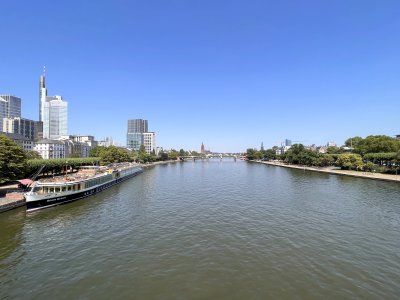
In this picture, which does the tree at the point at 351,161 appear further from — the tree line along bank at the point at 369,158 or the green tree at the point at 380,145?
the green tree at the point at 380,145

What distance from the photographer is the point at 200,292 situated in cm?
1731

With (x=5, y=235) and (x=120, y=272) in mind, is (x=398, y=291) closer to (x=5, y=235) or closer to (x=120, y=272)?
(x=120, y=272)

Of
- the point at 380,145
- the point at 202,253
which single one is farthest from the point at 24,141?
the point at 380,145

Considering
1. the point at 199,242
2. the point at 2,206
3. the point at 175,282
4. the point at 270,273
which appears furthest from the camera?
the point at 2,206

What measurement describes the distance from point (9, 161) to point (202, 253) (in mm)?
43483

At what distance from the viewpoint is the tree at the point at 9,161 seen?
4588cm

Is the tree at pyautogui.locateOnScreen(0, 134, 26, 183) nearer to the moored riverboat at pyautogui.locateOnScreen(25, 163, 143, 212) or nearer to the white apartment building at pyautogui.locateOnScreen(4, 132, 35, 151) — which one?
the moored riverboat at pyautogui.locateOnScreen(25, 163, 143, 212)

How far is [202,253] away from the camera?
938 inches

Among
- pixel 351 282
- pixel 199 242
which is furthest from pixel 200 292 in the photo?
pixel 351 282

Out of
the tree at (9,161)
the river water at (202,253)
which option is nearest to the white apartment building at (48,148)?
the tree at (9,161)

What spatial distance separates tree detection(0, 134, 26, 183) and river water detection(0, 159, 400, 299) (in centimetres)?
1012

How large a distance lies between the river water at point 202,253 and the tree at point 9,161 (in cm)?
1012

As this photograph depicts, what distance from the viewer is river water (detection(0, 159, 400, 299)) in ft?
58.7

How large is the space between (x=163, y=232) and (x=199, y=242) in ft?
17.6
